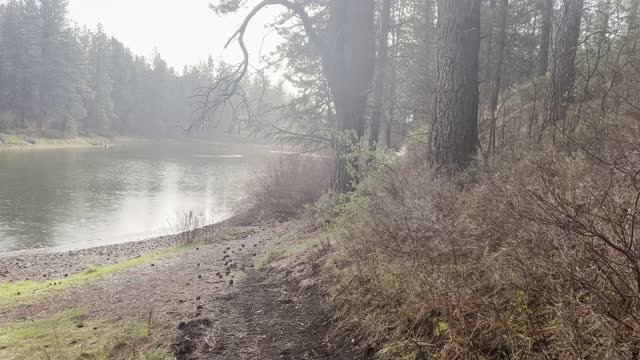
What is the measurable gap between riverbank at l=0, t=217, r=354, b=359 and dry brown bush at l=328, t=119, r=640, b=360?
0.62 m

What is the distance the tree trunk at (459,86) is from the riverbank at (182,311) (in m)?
2.36

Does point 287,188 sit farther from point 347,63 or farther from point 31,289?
point 31,289

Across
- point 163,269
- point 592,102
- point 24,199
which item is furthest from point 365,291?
point 24,199

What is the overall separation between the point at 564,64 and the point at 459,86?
2.61 meters

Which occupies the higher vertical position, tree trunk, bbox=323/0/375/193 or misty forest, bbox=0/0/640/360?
tree trunk, bbox=323/0/375/193

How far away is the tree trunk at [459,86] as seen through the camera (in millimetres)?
5602

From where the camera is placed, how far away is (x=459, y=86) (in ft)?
18.4

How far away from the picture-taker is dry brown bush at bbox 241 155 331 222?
54.4ft

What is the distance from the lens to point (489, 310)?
2834 mm

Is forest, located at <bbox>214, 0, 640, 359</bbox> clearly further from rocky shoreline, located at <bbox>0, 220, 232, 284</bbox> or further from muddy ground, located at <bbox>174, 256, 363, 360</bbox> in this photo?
rocky shoreline, located at <bbox>0, 220, 232, 284</bbox>

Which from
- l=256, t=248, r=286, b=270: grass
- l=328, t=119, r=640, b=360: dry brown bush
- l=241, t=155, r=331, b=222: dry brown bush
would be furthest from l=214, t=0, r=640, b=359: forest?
l=241, t=155, r=331, b=222: dry brown bush

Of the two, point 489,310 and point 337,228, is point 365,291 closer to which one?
point 489,310

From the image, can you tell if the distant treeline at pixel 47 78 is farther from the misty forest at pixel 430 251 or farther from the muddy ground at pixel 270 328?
the muddy ground at pixel 270 328

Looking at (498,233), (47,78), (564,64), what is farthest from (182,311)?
(47,78)
